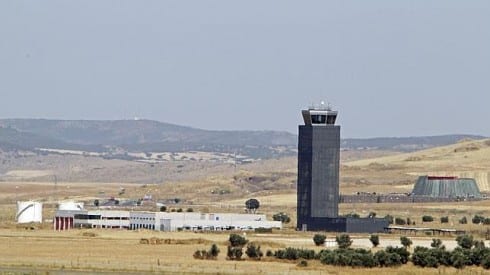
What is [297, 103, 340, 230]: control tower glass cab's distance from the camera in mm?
131250

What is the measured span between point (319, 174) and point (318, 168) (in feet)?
2.02

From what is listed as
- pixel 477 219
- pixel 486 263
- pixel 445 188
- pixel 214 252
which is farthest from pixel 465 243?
pixel 445 188

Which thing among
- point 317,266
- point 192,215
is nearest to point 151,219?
point 192,215

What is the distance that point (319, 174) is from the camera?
433 ft

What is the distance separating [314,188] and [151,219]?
53.7 feet

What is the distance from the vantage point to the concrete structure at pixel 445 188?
7279 inches

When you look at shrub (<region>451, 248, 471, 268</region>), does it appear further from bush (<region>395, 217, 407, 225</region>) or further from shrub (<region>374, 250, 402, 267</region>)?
bush (<region>395, 217, 407, 225</region>)

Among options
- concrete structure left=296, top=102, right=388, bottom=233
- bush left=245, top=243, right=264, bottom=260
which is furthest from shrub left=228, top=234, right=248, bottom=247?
concrete structure left=296, top=102, right=388, bottom=233

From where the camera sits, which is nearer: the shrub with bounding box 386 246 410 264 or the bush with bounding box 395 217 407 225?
the shrub with bounding box 386 246 410 264

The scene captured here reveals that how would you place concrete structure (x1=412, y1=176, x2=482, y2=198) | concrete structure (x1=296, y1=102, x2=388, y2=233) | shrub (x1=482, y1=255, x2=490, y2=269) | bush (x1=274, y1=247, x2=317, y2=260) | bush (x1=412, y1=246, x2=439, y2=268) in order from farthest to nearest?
concrete structure (x1=412, y1=176, x2=482, y2=198), concrete structure (x1=296, y1=102, x2=388, y2=233), bush (x1=274, y1=247, x2=317, y2=260), shrub (x1=482, y1=255, x2=490, y2=269), bush (x1=412, y1=246, x2=439, y2=268)

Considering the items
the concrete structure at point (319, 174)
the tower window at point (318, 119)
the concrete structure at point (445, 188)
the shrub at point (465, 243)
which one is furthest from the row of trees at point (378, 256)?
the concrete structure at point (445, 188)

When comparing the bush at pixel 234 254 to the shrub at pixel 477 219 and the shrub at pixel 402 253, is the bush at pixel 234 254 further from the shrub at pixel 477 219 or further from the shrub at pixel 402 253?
the shrub at pixel 477 219

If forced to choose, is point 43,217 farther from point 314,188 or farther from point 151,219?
point 314,188

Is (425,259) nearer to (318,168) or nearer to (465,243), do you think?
(465,243)
